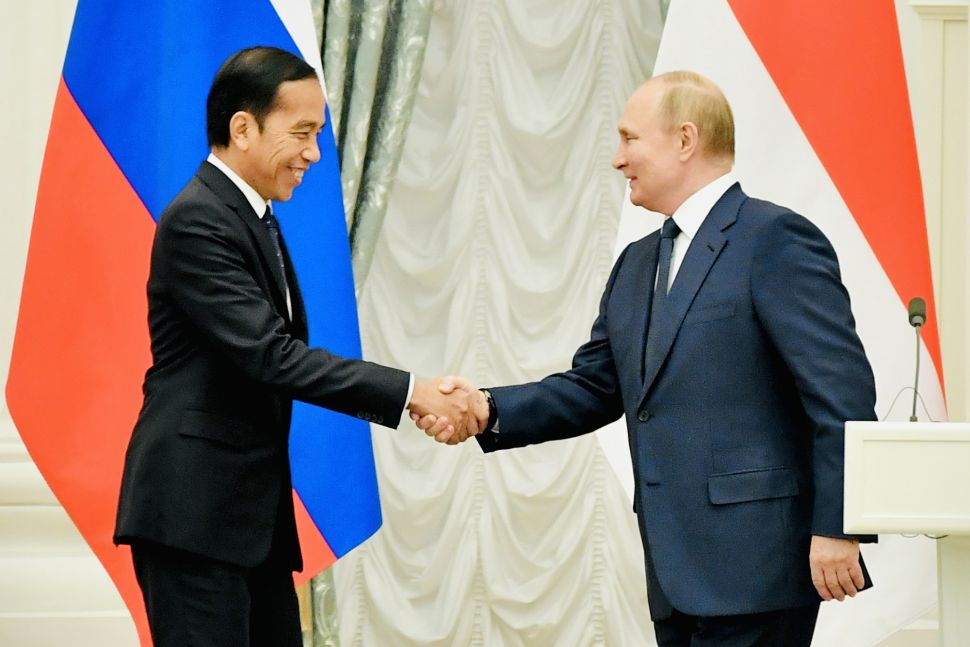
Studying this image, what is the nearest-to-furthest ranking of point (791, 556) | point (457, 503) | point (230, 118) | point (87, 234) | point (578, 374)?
point (791, 556) < point (230, 118) < point (578, 374) < point (87, 234) < point (457, 503)

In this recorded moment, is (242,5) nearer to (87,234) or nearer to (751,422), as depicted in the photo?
(87,234)

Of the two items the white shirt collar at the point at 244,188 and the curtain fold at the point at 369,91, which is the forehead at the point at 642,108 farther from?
the curtain fold at the point at 369,91

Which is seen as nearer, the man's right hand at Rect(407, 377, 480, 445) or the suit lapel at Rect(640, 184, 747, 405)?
the suit lapel at Rect(640, 184, 747, 405)

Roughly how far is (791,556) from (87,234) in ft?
6.34

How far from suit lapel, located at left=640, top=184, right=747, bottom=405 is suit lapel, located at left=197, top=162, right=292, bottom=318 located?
0.70 meters

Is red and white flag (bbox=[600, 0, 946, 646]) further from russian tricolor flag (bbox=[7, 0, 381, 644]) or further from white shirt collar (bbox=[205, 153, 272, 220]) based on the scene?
white shirt collar (bbox=[205, 153, 272, 220])

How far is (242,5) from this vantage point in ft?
10.7

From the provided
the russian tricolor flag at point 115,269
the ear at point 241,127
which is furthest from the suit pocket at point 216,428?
the russian tricolor flag at point 115,269

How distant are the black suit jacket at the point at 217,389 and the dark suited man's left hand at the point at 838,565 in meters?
0.92

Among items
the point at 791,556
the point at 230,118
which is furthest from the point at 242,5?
the point at 791,556

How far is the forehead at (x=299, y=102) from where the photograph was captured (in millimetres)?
2355

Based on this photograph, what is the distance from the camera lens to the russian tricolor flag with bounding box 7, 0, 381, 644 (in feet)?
10.3

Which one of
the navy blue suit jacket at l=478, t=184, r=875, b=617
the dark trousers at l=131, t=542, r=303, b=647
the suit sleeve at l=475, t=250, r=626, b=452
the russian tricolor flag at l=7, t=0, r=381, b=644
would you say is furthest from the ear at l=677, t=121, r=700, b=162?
the russian tricolor flag at l=7, t=0, r=381, b=644

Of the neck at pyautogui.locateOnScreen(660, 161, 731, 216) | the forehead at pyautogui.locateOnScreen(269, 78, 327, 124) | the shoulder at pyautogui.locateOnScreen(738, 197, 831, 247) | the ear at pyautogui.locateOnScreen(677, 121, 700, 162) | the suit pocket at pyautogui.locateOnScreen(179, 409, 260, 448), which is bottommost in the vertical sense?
the suit pocket at pyautogui.locateOnScreen(179, 409, 260, 448)
